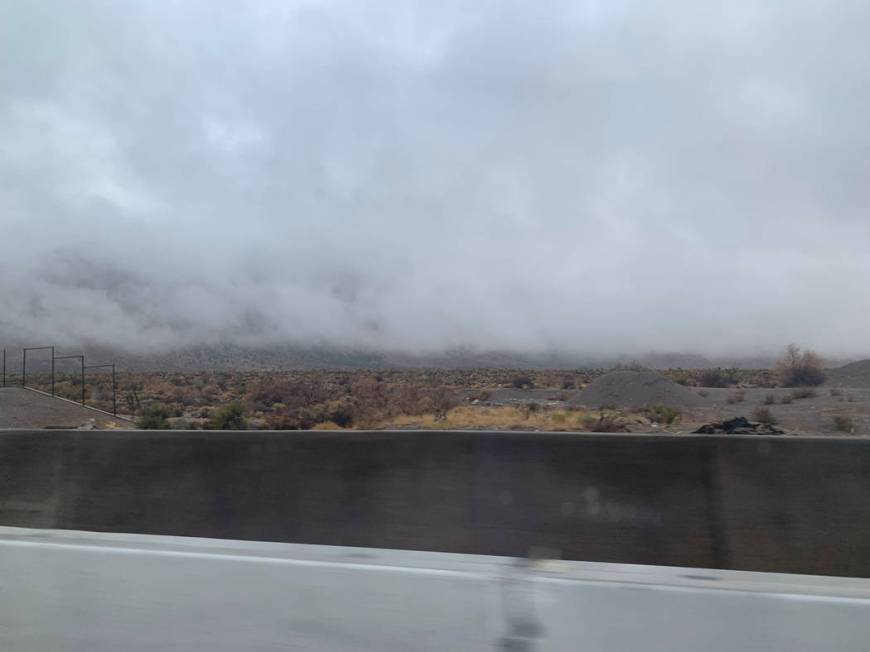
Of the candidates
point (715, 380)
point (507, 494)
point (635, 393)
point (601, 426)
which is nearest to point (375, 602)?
point (507, 494)

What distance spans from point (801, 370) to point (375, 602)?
154ft

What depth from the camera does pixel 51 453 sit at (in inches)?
440

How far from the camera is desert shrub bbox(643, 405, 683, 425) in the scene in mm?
27098

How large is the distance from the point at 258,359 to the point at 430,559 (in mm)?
87972

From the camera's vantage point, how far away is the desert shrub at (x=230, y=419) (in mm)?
26469

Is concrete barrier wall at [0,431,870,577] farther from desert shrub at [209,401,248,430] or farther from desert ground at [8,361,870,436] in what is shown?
desert shrub at [209,401,248,430]

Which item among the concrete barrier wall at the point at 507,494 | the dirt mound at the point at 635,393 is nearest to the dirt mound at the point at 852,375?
the dirt mound at the point at 635,393

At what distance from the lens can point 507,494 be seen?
887 cm

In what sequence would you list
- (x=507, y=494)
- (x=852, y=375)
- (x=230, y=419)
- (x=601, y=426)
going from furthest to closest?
1. (x=852, y=375)
2. (x=230, y=419)
3. (x=601, y=426)
4. (x=507, y=494)

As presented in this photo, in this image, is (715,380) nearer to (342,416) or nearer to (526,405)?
(526,405)

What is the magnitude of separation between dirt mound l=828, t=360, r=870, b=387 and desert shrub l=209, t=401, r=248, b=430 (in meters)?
28.4

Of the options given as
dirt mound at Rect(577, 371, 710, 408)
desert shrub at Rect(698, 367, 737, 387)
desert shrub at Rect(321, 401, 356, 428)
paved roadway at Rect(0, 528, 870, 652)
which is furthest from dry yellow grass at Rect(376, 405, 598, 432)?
desert shrub at Rect(698, 367, 737, 387)

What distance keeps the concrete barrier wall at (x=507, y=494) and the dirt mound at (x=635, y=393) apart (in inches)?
964

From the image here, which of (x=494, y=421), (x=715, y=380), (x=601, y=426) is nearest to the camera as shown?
(x=601, y=426)
